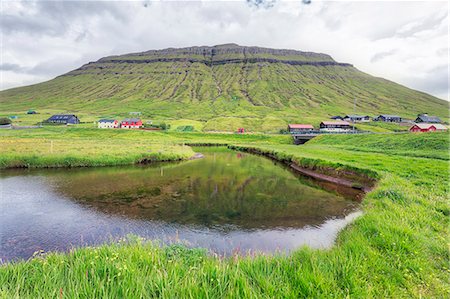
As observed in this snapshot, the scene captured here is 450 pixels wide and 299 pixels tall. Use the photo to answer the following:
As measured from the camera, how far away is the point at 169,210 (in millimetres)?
21469

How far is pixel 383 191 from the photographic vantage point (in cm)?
1938

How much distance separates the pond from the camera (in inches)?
615

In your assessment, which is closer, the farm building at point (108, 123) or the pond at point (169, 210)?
the pond at point (169, 210)

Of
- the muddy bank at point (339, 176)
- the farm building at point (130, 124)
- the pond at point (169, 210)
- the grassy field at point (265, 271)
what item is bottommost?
the pond at point (169, 210)

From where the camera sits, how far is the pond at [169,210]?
615 inches

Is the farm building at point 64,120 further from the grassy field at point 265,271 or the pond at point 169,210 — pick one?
the grassy field at point 265,271

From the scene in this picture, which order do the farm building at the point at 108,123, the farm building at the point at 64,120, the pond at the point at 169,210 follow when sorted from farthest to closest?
Result: the farm building at the point at 108,123 < the farm building at the point at 64,120 < the pond at the point at 169,210

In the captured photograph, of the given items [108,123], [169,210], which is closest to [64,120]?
[108,123]

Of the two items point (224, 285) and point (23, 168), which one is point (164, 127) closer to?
point (23, 168)

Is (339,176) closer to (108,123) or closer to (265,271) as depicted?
(265,271)

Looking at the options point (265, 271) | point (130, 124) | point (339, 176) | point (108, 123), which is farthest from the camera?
point (108, 123)

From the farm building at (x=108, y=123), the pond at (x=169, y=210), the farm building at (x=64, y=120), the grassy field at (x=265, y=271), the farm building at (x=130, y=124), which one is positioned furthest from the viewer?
the farm building at (x=108, y=123)

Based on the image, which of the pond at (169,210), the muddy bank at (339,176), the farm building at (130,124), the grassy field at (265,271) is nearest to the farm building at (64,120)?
the farm building at (130,124)

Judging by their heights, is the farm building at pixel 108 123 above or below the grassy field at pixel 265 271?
above
